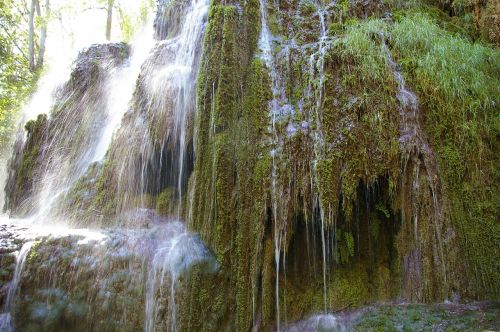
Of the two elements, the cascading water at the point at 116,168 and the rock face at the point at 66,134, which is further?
the rock face at the point at 66,134

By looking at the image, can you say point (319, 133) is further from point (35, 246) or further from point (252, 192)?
point (35, 246)

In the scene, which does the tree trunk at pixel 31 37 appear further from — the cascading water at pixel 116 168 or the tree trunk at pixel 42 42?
the cascading water at pixel 116 168

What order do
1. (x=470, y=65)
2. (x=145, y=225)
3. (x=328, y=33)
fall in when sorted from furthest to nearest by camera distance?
(x=328, y=33)
(x=145, y=225)
(x=470, y=65)

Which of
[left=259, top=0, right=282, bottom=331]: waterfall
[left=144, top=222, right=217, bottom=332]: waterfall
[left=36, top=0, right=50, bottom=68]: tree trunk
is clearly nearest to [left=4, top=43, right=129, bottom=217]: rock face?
[left=144, top=222, right=217, bottom=332]: waterfall

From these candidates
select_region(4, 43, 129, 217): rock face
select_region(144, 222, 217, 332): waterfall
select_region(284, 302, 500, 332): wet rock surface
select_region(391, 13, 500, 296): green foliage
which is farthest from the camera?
select_region(4, 43, 129, 217): rock face

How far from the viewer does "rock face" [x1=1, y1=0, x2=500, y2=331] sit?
4758 millimetres

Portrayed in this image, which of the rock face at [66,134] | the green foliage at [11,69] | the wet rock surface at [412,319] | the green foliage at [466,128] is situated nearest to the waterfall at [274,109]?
the wet rock surface at [412,319]

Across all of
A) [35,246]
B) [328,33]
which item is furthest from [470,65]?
[35,246]

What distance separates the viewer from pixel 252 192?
4969 millimetres

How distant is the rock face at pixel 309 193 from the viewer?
476 cm

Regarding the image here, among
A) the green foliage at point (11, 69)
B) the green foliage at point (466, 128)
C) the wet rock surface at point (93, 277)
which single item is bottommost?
the wet rock surface at point (93, 277)

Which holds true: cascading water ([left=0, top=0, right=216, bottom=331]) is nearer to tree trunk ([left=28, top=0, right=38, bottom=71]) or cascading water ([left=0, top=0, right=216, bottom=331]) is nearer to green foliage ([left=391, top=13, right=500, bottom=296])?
green foliage ([left=391, top=13, right=500, bottom=296])

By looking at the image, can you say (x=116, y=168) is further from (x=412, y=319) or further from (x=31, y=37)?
(x=31, y=37)

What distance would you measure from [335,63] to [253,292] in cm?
363
